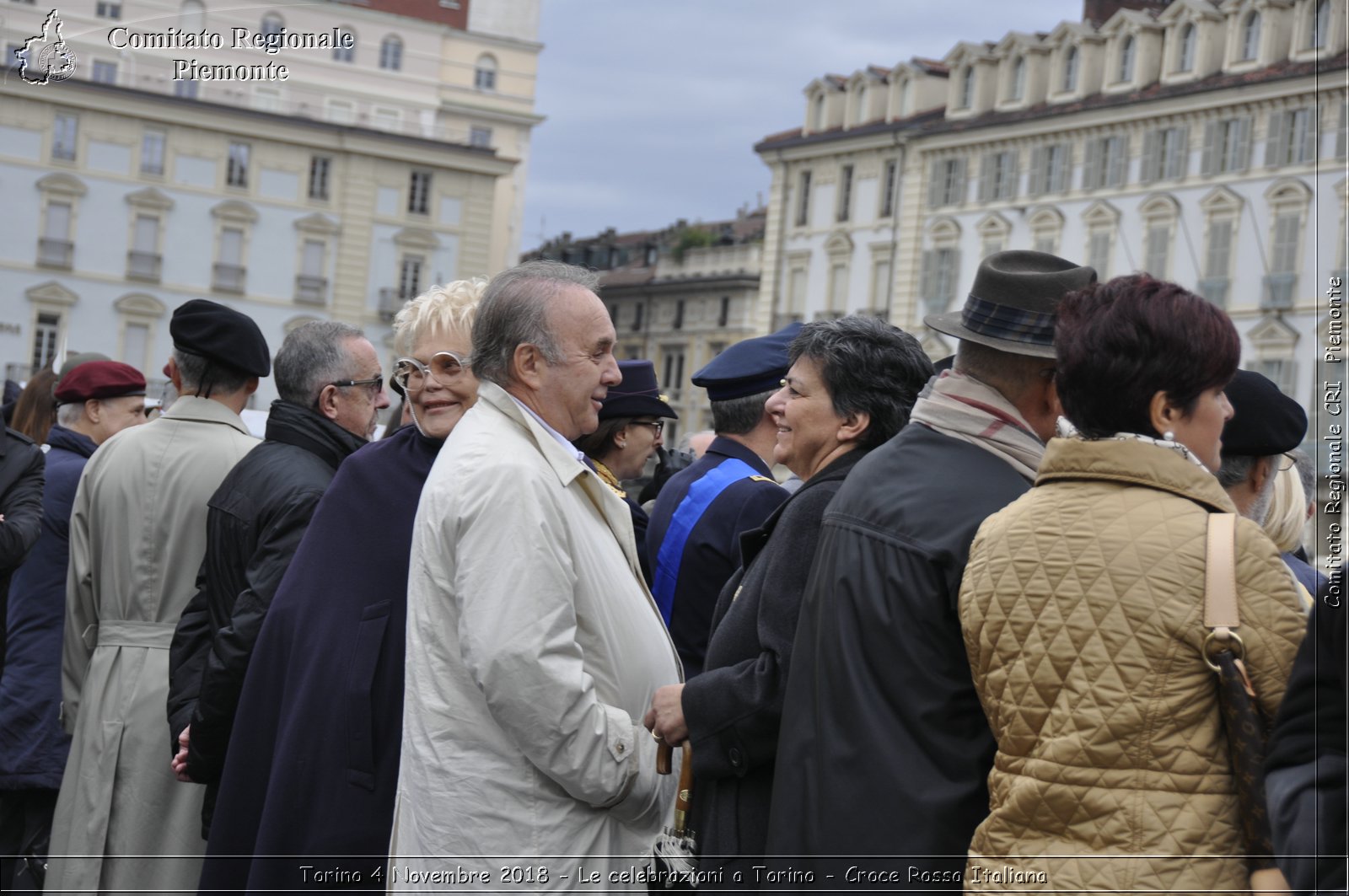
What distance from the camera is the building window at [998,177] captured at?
168ft

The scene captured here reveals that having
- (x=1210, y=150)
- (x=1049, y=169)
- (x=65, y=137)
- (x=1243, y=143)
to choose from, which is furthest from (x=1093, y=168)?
(x=65, y=137)

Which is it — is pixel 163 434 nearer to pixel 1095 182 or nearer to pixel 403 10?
pixel 1095 182

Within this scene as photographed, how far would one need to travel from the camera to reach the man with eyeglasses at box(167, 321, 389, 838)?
4480mm

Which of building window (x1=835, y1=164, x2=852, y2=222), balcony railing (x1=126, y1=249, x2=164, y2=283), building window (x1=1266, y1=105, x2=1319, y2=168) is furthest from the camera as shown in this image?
balcony railing (x1=126, y1=249, x2=164, y2=283)

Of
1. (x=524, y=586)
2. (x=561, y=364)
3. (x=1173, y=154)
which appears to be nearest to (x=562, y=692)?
(x=524, y=586)

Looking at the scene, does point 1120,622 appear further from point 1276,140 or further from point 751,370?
point 1276,140

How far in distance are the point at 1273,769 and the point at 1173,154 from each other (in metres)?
46.1

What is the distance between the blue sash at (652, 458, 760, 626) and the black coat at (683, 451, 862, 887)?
1.29 meters

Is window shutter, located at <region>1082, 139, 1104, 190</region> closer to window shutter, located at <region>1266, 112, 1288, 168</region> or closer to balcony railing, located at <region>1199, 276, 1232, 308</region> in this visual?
balcony railing, located at <region>1199, 276, 1232, 308</region>

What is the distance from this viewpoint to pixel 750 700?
10.7 feet

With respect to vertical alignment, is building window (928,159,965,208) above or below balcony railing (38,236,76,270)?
above

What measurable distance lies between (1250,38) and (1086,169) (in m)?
6.34

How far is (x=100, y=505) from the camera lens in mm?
5227

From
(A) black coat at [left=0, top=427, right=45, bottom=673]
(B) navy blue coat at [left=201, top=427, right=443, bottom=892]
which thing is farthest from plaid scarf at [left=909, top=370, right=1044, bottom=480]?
(A) black coat at [left=0, top=427, right=45, bottom=673]
